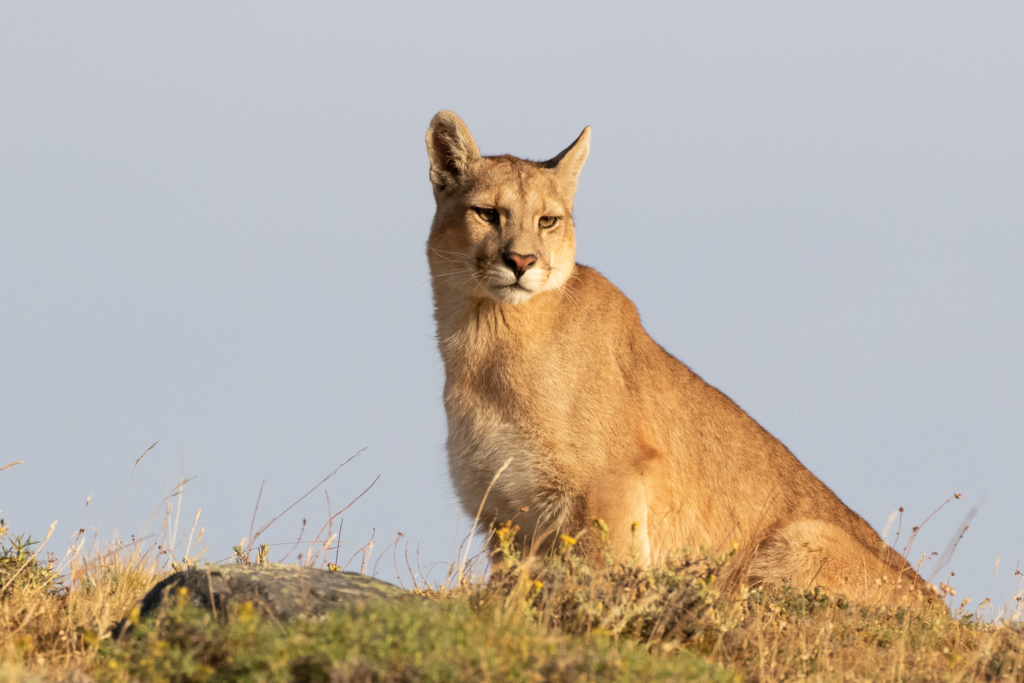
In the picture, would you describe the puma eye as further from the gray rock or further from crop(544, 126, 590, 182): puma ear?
the gray rock

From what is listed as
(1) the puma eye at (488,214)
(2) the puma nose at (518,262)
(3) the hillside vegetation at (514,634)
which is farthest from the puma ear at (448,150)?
(3) the hillside vegetation at (514,634)

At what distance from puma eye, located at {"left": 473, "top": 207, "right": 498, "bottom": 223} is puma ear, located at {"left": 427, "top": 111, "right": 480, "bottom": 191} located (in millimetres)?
590

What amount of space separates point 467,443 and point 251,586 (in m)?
2.50

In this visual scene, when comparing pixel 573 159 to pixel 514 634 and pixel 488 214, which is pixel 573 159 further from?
pixel 514 634

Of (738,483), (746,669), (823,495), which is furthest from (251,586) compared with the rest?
(823,495)

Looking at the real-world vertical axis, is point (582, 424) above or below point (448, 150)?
below

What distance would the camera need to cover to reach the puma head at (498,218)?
6.91m

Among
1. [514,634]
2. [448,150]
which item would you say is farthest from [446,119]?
[514,634]

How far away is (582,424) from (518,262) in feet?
4.32

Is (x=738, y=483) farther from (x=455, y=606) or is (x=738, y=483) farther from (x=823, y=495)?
→ (x=455, y=606)

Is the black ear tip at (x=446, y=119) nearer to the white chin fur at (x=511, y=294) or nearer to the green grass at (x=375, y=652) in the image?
the white chin fur at (x=511, y=294)

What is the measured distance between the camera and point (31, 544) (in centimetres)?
680

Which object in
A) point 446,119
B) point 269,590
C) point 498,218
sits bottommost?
point 269,590

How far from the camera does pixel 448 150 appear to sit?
7961 mm
